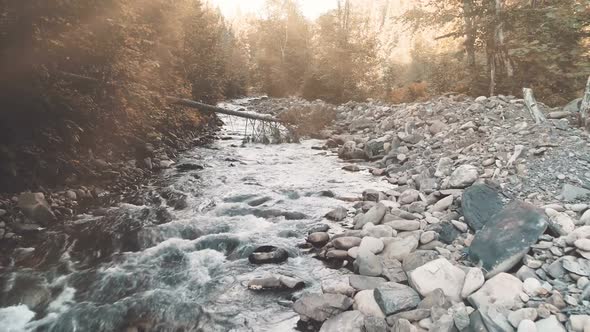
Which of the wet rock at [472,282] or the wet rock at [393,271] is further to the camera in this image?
the wet rock at [393,271]

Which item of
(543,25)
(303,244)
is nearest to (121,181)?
(303,244)

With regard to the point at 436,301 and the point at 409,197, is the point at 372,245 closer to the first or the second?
the point at 436,301

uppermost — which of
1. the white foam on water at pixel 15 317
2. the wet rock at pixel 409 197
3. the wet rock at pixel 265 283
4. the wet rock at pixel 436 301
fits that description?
the wet rock at pixel 409 197

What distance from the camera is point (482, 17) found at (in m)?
13.6

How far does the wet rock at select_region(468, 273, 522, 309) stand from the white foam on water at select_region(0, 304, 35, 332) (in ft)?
16.2

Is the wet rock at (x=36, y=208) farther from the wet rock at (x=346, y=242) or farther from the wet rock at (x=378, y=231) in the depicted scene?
the wet rock at (x=378, y=231)

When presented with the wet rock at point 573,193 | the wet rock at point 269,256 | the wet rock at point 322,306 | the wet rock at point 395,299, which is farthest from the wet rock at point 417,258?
the wet rock at point 573,193

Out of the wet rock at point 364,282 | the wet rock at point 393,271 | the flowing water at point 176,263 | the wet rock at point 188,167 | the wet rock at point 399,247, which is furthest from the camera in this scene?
the wet rock at point 188,167

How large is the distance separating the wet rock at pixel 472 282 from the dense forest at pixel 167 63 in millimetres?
6629

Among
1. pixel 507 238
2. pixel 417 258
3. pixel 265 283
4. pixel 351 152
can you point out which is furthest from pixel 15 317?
pixel 351 152

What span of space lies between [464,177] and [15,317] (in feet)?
23.4

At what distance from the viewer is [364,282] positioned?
4637 millimetres

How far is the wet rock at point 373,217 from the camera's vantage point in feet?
21.0

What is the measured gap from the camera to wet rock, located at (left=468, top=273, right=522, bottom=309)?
141 inches
